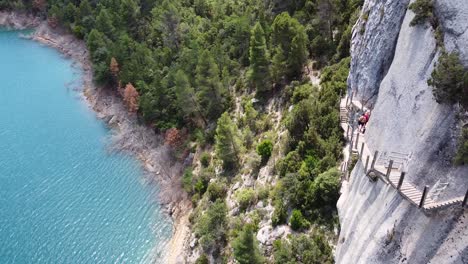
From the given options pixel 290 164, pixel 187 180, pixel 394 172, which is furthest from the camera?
pixel 187 180

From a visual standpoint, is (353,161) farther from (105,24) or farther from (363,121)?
(105,24)

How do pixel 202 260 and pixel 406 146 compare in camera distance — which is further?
pixel 202 260

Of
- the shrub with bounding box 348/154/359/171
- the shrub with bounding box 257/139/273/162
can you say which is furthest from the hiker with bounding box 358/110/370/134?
the shrub with bounding box 257/139/273/162

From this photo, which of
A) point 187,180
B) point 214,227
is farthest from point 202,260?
point 187,180

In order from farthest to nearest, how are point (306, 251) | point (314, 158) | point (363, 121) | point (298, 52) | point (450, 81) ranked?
point (298, 52) → point (314, 158) → point (306, 251) → point (363, 121) → point (450, 81)

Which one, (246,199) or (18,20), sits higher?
(18,20)

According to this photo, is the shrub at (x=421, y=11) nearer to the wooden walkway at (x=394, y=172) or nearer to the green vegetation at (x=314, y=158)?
the wooden walkway at (x=394, y=172)
